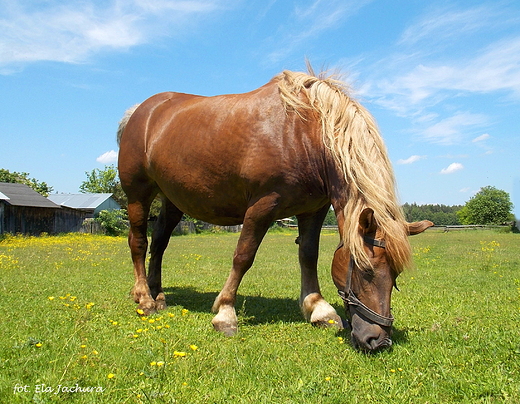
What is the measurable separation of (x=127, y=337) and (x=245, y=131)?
7.82 ft

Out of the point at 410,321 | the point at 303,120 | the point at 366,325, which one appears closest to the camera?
the point at 366,325

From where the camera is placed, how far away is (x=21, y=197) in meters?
28.3

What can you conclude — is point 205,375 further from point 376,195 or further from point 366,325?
point 376,195

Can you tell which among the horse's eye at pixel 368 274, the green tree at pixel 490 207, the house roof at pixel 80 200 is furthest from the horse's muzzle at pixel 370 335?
the green tree at pixel 490 207

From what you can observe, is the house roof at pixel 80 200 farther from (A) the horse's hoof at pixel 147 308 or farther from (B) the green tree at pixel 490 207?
(B) the green tree at pixel 490 207

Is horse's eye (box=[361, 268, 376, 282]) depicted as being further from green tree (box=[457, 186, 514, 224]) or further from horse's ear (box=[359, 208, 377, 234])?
green tree (box=[457, 186, 514, 224])

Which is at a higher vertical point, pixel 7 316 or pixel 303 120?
pixel 303 120

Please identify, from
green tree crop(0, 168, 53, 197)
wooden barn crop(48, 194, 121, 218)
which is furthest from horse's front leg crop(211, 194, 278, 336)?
green tree crop(0, 168, 53, 197)

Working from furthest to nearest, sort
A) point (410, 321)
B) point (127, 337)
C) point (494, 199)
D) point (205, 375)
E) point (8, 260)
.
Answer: point (494, 199) < point (8, 260) < point (410, 321) < point (127, 337) < point (205, 375)

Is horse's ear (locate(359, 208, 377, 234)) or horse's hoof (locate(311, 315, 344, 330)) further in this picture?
horse's hoof (locate(311, 315, 344, 330))

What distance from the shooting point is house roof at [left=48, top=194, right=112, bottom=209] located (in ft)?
125

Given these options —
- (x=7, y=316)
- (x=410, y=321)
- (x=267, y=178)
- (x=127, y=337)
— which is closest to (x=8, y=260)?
(x=7, y=316)

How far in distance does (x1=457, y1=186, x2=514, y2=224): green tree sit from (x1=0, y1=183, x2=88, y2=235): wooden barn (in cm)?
6471

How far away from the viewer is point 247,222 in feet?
14.3
